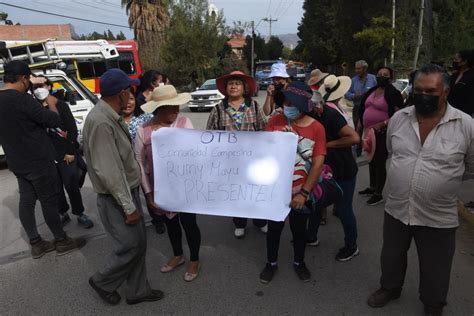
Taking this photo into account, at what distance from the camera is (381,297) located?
2.71 m

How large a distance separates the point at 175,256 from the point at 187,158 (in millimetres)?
1096

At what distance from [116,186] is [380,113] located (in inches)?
134

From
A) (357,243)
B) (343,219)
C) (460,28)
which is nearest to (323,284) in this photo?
(343,219)

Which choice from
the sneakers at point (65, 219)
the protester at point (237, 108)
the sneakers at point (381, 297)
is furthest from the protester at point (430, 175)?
the sneakers at point (65, 219)

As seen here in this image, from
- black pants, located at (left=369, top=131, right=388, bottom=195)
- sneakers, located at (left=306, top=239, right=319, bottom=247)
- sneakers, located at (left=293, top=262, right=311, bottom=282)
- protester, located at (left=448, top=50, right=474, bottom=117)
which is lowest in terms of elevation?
sneakers, located at (left=306, top=239, right=319, bottom=247)

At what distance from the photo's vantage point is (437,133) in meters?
2.20

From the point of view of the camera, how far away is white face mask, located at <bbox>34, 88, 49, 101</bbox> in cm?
380

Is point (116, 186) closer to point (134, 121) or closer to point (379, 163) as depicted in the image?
point (134, 121)

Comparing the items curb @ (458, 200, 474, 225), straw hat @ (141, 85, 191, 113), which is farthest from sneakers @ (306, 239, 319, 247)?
straw hat @ (141, 85, 191, 113)

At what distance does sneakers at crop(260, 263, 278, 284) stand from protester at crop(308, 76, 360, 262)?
648 millimetres

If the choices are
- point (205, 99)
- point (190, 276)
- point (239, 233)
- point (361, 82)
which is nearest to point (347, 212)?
point (239, 233)

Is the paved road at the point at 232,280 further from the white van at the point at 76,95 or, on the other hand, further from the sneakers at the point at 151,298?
the white van at the point at 76,95

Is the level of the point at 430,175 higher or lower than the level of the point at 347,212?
higher

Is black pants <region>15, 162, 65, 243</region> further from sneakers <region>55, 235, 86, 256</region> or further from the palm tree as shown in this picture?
the palm tree
